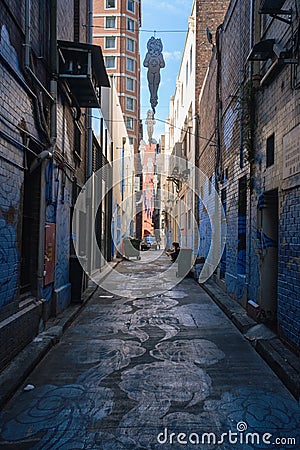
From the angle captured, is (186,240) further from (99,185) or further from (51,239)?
(51,239)

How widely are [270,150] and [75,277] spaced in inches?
199

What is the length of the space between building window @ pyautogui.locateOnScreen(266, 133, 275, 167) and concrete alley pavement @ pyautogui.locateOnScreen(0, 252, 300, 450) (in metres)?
2.81

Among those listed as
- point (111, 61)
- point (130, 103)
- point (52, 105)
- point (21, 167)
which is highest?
point (111, 61)

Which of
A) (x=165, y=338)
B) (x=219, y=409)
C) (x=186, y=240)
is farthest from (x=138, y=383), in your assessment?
(x=186, y=240)

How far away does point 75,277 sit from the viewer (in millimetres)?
9688

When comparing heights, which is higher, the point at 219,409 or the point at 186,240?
the point at 186,240

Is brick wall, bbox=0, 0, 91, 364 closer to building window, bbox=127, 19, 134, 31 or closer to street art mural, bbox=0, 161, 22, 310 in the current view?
street art mural, bbox=0, 161, 22, 310

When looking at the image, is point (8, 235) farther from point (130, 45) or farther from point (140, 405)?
point (130, 45)

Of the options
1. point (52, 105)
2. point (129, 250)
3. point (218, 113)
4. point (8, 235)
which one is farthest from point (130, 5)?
point (8, 235)

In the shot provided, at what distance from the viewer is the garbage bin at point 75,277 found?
9531mm

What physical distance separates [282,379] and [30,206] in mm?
4471

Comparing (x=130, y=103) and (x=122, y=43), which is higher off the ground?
(x=122, y=43)

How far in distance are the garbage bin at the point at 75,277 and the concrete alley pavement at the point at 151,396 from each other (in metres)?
2.20

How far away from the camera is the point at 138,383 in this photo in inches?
187
